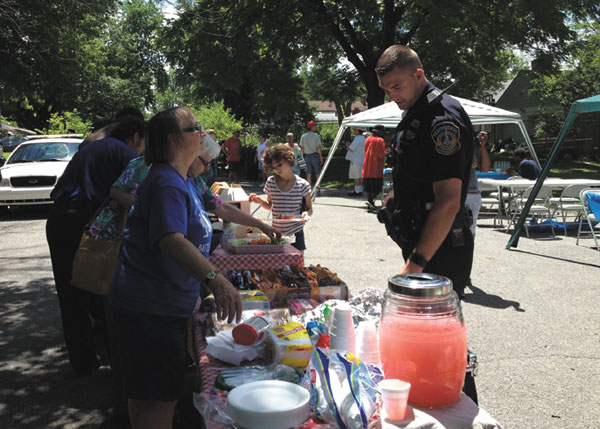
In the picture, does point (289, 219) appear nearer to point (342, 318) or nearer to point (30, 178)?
point (342, 318)

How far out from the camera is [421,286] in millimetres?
1714

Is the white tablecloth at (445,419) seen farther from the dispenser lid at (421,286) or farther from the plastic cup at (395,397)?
the dispenser lid at (421,286)

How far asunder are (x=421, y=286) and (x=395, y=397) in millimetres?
355

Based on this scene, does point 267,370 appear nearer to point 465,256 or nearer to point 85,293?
point 465,256

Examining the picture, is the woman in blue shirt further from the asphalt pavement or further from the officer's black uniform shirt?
the asphalt pavement

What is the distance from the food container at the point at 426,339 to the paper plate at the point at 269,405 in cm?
34

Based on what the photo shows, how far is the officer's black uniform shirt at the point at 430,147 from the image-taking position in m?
2.39

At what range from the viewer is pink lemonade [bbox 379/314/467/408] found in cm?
172

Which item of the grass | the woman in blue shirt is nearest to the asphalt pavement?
the woman in blue shirt

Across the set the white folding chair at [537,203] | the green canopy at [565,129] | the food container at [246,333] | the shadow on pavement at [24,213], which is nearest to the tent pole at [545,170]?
the green canopy at [565,129]

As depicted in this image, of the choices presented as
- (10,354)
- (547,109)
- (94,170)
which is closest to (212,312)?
(94,170)

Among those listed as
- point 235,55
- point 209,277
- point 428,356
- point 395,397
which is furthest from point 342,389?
point 235,55

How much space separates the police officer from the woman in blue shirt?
95 cm

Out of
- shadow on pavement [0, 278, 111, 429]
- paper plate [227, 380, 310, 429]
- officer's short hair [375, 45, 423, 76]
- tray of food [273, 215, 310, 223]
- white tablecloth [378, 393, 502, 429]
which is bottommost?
shadow on pavement [0, 278, 111, 429]
